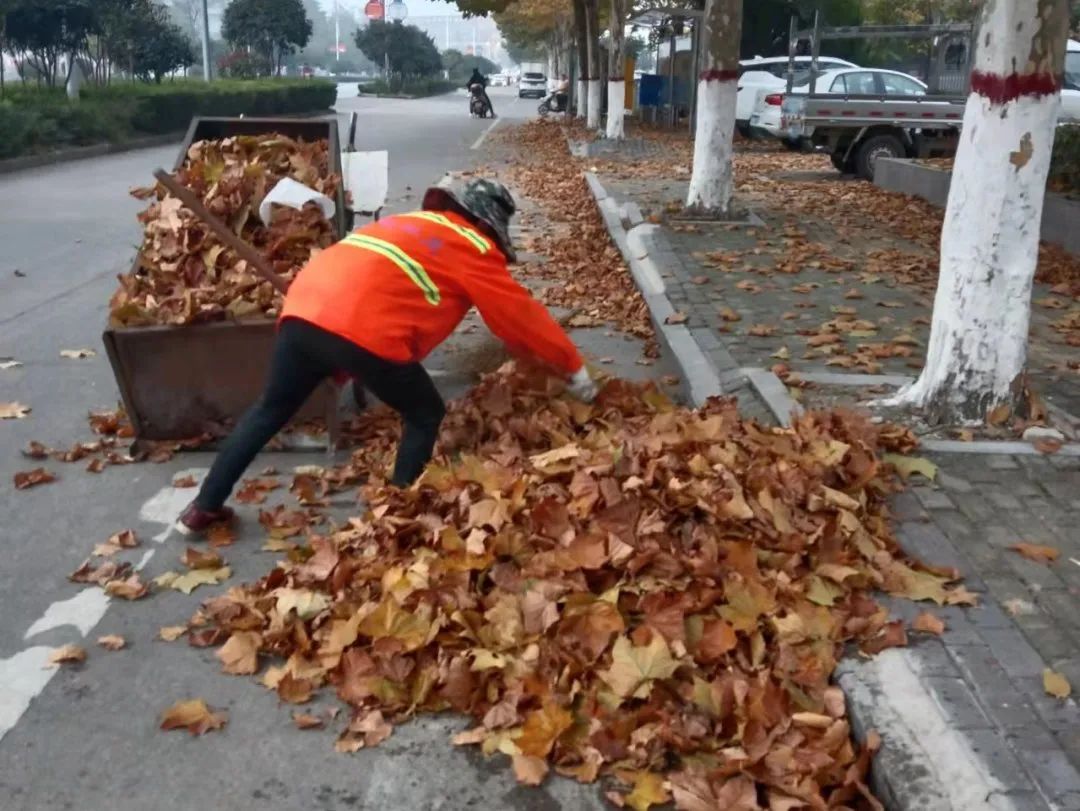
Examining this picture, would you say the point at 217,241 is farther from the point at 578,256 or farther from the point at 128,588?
the point at 578,256

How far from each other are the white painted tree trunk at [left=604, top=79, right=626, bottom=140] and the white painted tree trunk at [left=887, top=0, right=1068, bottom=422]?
748 inches

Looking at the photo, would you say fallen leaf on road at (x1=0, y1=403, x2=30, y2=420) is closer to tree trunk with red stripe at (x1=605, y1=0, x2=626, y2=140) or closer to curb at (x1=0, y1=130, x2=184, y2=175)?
curb at (x1=0, y1=130, x2=184, y2=175)

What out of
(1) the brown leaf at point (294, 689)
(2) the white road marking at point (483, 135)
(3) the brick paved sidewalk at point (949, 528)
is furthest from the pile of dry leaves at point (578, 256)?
(2) the white road marking at point (483, 135)

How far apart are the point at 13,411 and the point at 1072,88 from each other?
737 inches

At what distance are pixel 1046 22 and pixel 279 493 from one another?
3766 millimetres

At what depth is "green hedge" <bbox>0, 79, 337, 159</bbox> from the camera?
22281mm

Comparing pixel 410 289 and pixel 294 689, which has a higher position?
pixel 410 289

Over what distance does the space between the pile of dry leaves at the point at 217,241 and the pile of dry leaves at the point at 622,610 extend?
5.03ft

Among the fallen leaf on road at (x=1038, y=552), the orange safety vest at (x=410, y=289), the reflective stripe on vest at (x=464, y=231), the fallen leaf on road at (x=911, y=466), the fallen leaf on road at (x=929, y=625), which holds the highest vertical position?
the reflective stripe on vest at (x=464, y=231)

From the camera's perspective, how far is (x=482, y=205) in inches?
187

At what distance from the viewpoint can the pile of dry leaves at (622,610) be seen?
3.38 metres

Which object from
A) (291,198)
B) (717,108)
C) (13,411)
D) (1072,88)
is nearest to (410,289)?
(291,198)

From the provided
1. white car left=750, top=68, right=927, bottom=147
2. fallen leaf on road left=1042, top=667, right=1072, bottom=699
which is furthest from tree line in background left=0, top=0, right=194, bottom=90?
fallen leaf on road left=1042, top=667, right=1072, bottom=699

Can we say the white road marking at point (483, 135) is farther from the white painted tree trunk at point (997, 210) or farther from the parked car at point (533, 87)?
the parked car at point (533, 87)
